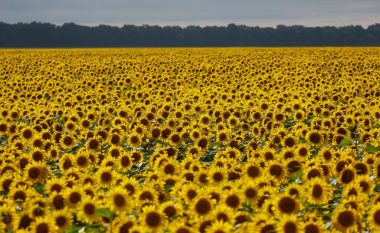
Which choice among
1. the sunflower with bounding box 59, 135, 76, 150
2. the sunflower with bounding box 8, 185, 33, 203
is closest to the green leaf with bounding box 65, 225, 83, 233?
the sunflower with bounding box 8, 185, 33, 203

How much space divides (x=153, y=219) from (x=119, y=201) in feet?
1.95

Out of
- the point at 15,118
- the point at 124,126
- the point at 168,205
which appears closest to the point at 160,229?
the point at 168,205

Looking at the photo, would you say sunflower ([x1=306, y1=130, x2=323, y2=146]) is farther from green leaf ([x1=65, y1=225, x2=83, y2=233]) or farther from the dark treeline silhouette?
the dark treeline silhouette

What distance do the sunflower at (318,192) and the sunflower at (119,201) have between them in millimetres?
1879

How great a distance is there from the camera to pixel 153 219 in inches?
231

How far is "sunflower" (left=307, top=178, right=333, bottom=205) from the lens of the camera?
6.55m

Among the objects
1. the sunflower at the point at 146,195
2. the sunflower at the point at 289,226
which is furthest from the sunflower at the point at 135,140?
the sunflower at the point at 289,226

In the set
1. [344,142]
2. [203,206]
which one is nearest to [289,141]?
[344,142]

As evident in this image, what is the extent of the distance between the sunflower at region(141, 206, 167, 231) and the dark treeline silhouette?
12575 cm

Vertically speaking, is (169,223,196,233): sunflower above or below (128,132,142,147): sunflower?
above

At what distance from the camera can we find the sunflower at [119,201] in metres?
6.30

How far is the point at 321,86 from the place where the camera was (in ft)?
65.5

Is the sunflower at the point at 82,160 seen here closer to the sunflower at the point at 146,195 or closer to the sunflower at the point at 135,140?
the sunflower at the point at 135,140

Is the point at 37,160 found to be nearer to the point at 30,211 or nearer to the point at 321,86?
the point at 30,211
